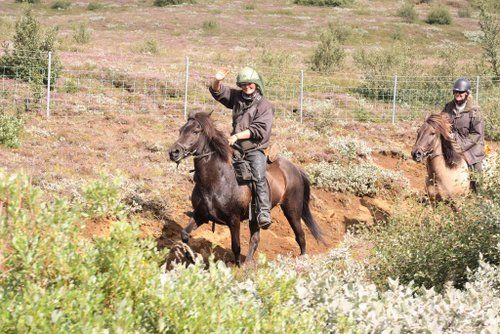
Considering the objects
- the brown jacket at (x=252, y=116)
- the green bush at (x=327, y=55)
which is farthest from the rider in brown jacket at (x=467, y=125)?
the green bush at (x=327, y=55)

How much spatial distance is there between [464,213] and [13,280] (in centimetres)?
505

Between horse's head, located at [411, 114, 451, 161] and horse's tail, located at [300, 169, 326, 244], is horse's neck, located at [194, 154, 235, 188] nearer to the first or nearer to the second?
horse's tail, located at [300, 169, 326, 244]

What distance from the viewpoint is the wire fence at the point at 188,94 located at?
702 inches

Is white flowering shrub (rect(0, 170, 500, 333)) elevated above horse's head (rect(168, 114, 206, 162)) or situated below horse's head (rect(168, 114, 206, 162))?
above

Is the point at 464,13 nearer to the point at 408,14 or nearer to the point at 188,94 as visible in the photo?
the point at 408,14

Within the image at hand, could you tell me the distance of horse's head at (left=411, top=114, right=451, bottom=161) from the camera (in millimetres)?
9562

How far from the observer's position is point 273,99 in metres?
22.0

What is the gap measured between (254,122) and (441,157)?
298 centimetres

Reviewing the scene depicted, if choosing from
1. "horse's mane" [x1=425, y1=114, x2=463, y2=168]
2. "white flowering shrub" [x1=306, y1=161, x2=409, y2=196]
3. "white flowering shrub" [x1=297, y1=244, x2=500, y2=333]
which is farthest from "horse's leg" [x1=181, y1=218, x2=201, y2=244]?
"white flowering shrub" [x1=306, y1=161, x2=409, y2=196]

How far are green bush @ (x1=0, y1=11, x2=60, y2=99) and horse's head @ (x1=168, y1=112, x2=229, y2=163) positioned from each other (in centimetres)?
991

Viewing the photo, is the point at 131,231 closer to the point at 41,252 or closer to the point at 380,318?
the point at 41,252

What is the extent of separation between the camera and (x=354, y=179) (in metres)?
13.9

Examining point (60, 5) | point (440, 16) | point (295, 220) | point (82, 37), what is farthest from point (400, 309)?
point (60, 5)

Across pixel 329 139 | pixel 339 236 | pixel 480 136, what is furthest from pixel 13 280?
pixel 329 139
